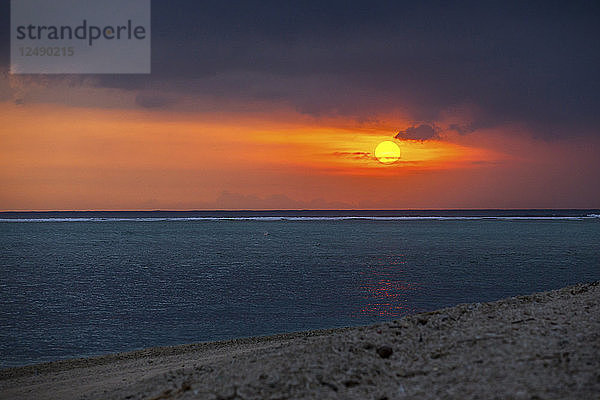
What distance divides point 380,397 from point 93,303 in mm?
17071

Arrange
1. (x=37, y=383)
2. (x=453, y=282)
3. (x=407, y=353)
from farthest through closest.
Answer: (x=453, y=282) → (x=37, y=383) → (x=407, y=353)

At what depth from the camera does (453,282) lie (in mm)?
24469

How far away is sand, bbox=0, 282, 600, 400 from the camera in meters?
5.88

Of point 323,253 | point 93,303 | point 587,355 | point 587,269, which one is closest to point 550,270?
point 587,269

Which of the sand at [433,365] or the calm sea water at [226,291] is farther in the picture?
the calm sea water at [226,291]

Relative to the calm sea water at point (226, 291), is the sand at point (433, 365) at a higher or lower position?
higher


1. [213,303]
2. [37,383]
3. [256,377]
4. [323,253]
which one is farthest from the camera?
[323,253]

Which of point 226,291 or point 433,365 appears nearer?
point 433,365

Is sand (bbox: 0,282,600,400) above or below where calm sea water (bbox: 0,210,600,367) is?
above

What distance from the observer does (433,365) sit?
6648 millimetres

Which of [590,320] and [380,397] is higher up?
[590,320]

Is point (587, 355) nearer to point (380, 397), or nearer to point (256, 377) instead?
point (380, 397)

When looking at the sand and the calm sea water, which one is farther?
the calm sea water

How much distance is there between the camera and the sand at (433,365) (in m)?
5.88
